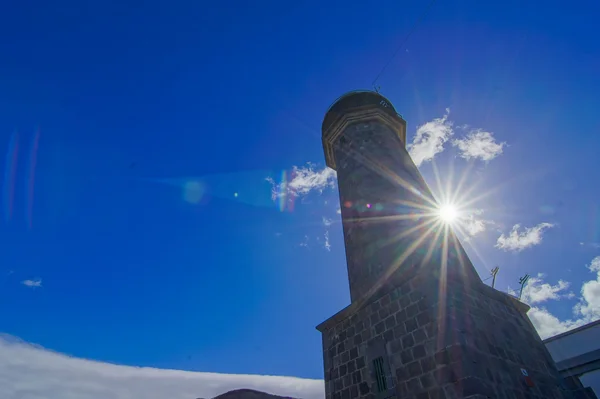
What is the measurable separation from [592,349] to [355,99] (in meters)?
12.4

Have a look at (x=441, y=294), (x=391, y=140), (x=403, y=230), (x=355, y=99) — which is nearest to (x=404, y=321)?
(x=441, y=294)

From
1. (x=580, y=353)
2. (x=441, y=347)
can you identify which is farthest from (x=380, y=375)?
(x=580, y=353)

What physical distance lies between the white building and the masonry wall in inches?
260

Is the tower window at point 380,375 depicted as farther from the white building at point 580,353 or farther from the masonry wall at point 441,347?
the white building at point 580,353

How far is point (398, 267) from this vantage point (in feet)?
22.9

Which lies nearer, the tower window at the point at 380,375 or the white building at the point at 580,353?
the tower window at the point at 380,375

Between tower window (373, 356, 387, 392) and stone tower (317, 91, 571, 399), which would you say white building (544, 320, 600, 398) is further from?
tower window (373, 356, 387, 392)

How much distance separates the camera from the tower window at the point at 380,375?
5.69 m

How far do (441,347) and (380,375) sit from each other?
1456mm

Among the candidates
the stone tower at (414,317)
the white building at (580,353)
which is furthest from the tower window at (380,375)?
the white building at (580,353)

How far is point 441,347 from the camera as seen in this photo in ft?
16.4

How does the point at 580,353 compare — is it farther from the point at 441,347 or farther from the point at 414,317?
the point at 441,347

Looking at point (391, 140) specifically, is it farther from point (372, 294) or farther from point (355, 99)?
point (372, 294)

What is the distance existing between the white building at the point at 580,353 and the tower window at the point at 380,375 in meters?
8.44
